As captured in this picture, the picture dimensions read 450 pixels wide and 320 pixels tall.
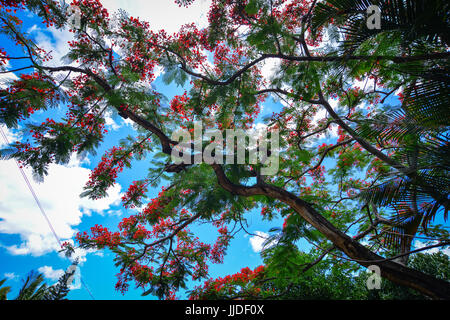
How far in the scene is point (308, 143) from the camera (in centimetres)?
446

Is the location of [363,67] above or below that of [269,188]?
above

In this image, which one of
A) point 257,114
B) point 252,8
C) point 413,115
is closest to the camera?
point 413,115

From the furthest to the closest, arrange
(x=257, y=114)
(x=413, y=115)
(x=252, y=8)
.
A: (x=257, y=114)
(x=252, y=8)
(x=413, y=115)

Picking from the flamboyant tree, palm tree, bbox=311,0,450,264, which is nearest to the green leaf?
the flamboyant tree

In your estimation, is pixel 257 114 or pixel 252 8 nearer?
pixel 252 8

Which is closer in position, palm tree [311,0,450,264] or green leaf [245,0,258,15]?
palm tree [311,0,450,264]

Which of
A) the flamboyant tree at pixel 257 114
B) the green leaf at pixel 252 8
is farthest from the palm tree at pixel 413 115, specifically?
the green leaf at pixel 252 8

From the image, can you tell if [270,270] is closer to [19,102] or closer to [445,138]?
[445,138]

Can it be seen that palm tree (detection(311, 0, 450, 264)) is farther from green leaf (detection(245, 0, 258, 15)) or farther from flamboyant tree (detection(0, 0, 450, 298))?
green leaf (detection(245, 0, 258, 15))

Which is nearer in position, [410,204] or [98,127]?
[410,204]

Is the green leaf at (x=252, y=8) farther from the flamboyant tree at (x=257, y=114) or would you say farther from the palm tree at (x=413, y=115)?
the palm tree at (x=413, y=115)

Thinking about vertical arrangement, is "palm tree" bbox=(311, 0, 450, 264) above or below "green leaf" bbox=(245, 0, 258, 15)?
below

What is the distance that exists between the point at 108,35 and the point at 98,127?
176 centimetres
